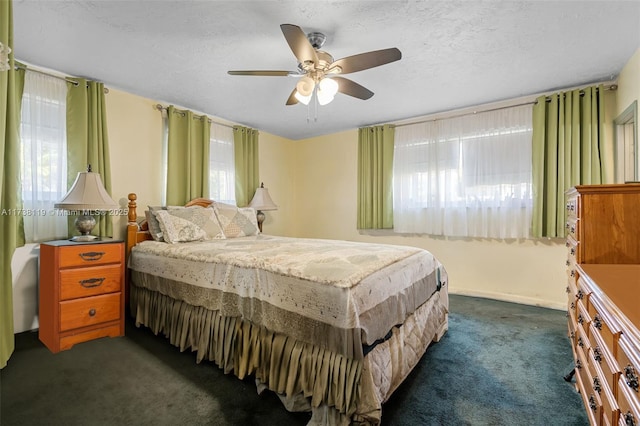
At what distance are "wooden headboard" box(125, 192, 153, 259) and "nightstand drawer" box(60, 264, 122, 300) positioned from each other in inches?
18.8

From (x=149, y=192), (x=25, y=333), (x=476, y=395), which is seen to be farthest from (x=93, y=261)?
(x=476, y=395)

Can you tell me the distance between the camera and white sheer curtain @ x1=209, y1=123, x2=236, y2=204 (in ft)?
12.5

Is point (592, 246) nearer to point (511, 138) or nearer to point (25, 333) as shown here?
point (511, 138)

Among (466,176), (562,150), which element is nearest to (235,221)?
(466,176)

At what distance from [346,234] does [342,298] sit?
3324 millimetres

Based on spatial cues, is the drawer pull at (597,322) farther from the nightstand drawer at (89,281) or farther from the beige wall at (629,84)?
the nightstand drawer at (89,281)

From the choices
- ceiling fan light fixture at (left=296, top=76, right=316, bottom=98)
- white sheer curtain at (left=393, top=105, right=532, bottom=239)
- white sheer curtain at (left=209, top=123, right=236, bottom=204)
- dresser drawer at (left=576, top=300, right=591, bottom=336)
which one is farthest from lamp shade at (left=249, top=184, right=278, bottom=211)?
dresser drawer at (left=576, top=300, right=591, bottom=336)

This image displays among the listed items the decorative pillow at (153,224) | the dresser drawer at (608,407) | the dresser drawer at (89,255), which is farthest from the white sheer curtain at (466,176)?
the dresser drawer at (89,255)

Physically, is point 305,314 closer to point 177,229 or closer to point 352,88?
point 352,88

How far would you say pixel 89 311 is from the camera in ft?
7.29

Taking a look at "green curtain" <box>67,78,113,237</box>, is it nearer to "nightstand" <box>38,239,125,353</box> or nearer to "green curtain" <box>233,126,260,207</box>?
"nightstand" <box>38,239,125,353</box>

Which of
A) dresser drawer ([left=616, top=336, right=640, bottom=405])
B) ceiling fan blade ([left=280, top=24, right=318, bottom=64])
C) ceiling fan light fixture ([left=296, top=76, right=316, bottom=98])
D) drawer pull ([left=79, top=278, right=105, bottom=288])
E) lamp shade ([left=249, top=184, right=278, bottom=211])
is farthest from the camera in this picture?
lamp shade ([left=249, top=184, right=278, bottom=211])

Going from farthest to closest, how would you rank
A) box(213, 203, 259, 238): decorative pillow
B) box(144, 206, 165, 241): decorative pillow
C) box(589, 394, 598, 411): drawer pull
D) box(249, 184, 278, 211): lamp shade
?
box(249, 184, 278, 211): lamp shade, box(213, 203, 259, 238): decorative pillow, box(144, 206, 165, 241): decorative pillow, box(589, 394, 598, 411): drawer pull

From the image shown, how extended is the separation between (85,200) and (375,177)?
332cm
